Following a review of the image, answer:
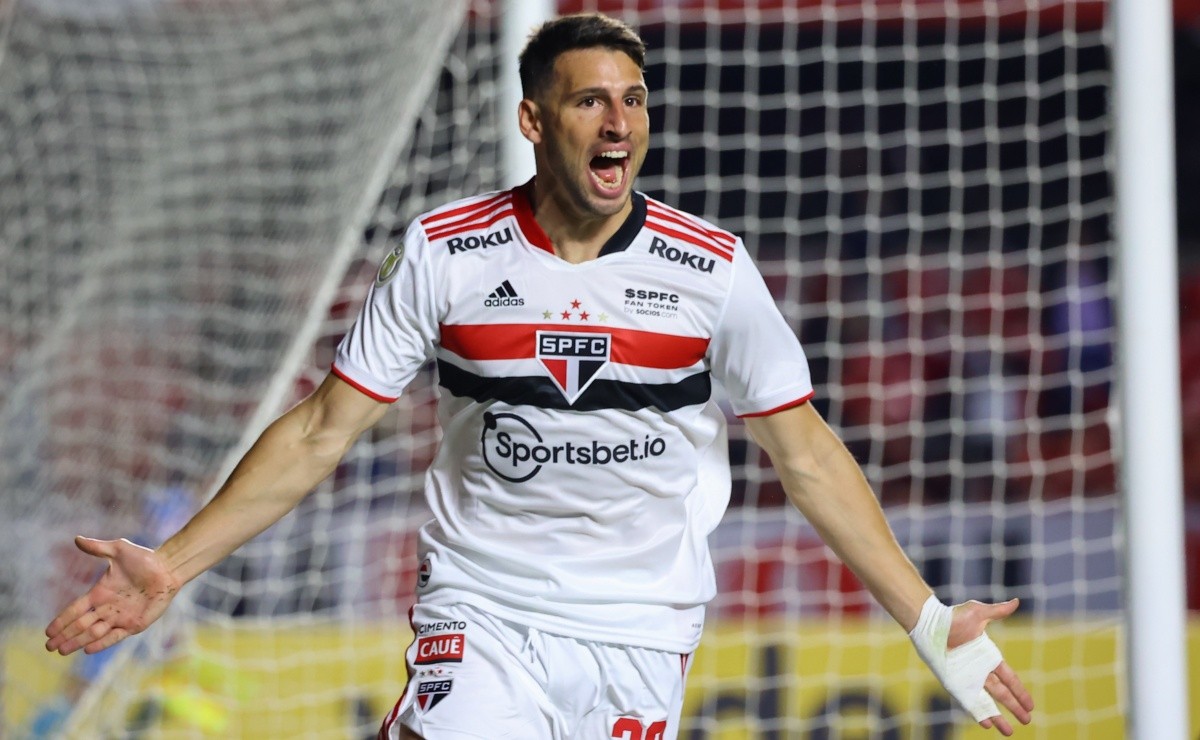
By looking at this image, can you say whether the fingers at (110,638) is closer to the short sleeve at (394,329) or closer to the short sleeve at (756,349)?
the short sleeve at (394,329)

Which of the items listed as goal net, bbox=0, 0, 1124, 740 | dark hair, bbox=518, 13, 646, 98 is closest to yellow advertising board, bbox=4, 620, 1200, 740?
goal net, bbox=0, 0, 1124, 740

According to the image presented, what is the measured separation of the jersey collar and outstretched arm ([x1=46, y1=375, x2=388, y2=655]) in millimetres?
413

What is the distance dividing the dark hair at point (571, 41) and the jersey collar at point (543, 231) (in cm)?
20

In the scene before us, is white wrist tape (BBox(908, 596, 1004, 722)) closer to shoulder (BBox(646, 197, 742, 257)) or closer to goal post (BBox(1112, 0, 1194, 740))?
shoulder (BBox(646, 197, 742, 257))

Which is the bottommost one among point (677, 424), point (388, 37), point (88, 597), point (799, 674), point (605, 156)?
point (799, 674)

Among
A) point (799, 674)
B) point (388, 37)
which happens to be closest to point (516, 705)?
point (799, 674)

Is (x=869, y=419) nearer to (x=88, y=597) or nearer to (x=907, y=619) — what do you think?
(x=907, y=619)

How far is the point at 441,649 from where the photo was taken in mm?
2725

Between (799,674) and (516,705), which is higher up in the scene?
(516,705)

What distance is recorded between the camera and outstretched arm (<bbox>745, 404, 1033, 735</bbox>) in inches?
109

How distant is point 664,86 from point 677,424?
16.6 feet

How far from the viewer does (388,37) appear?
530 cm

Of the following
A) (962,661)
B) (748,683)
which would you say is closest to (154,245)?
(748,683)

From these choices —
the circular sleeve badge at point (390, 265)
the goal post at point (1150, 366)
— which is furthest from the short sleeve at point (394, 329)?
the goal post at point (1150, 366)
